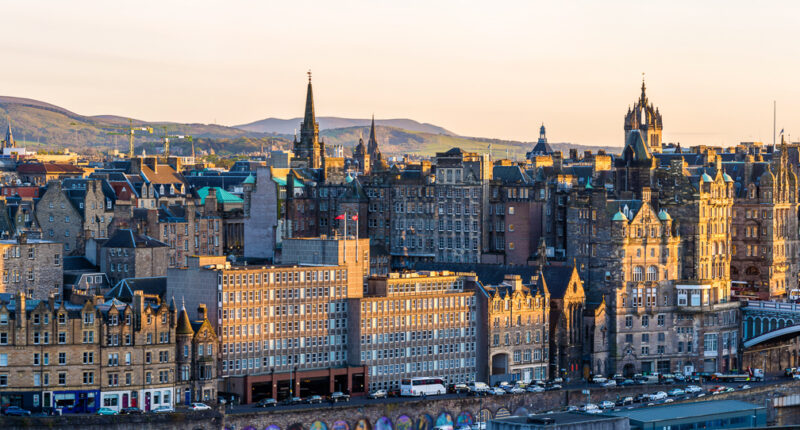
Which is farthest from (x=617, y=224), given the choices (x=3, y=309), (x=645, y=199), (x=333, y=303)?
(x=3, y=309)

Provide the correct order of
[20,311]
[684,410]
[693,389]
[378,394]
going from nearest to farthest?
[20,311]
[684,410]
[378,394]
[693,389]

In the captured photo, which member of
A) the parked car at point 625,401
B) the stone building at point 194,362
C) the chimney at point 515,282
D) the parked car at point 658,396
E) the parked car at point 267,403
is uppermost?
the chimney at point 515,282

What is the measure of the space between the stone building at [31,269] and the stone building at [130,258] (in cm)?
616

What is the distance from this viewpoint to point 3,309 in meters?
150

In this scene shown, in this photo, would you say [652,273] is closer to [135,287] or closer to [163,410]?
[135,287]

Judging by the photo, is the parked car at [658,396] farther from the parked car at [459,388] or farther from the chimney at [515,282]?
the parked car at [459,388]

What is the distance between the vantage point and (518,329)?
181m

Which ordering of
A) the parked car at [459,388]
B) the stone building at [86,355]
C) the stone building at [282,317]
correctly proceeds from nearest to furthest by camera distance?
1. the stone building at [86,355]
2. the stone building at [282,317]
3. the parked car at [459,388]

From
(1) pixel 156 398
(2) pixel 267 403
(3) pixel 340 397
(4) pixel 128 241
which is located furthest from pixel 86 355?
(4) pixel 128 241

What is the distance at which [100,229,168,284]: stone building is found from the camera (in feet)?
593

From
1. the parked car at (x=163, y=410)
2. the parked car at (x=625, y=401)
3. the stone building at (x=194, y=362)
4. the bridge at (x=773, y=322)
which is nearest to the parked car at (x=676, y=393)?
the parked car at (x=625, y=401)

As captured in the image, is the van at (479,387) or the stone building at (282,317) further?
the van at (479,387)

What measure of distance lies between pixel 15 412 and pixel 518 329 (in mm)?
56072

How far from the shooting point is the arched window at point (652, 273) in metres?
194
